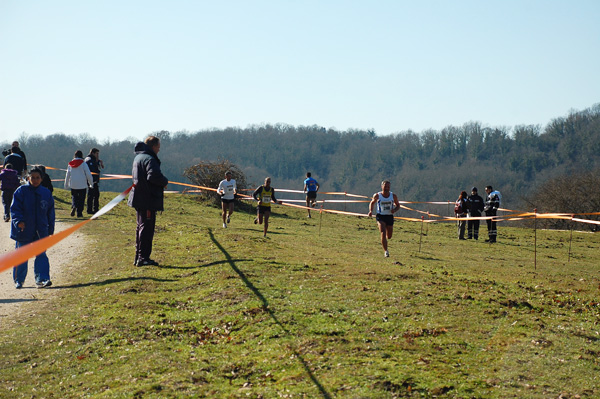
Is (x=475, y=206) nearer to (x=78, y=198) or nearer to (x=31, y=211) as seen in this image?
(x=78, y=198)

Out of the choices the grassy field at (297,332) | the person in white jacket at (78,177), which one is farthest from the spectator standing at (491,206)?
the person in white jacket at (78,177)

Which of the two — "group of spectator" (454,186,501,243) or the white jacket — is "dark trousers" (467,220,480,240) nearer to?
"group of spectator" (454,186,501,243)

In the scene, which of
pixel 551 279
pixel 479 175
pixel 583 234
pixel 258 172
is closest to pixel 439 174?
pixel 479 175

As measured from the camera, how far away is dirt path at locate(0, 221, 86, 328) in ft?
32.8

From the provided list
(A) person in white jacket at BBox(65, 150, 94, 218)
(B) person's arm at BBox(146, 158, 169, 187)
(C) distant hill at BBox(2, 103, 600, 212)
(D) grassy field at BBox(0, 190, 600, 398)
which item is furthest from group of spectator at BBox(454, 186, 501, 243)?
(C) distant hill at BBox(2, 103, 600, 212)

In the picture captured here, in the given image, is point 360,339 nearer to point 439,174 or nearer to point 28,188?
point 28,188

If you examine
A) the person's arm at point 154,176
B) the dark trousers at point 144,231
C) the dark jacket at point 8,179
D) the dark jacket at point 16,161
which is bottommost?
the dark trousers at point 144,231

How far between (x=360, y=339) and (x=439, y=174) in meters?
141

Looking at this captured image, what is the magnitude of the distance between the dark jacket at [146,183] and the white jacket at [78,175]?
8782 millimetres

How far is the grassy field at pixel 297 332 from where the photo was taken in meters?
6.47

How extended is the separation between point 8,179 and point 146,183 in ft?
28.7

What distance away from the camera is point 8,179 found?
18281mm

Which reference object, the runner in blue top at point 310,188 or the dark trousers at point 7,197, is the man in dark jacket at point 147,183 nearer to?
the dark trousers at point 7,197

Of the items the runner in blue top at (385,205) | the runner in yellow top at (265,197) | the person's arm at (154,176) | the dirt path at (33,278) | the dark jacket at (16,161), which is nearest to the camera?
the dirt path at (33,278)
